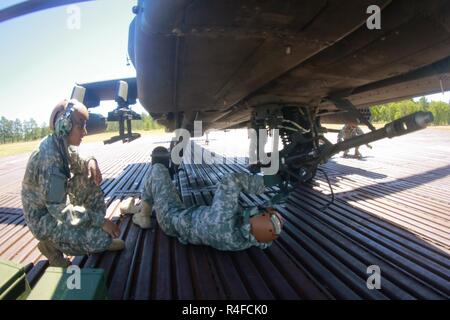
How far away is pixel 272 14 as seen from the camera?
156 centimetres

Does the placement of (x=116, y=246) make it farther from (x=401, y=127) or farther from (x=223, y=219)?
(x=401, y=127)

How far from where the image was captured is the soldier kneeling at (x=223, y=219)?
2680mm

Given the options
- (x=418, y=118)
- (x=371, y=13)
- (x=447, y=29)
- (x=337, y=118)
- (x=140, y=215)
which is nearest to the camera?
(x=371, y=13)

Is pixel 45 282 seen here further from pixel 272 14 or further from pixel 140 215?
pixel 272 14

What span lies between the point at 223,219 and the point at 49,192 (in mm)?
1607

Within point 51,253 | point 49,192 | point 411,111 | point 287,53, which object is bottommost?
point 51,253

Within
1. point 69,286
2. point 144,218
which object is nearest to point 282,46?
point 69,286

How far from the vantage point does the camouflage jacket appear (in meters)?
2.49

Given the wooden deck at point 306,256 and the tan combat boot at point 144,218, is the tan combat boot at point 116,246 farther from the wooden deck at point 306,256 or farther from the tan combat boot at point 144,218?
the tan combat boot at point 144,218

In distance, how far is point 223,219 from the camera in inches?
111

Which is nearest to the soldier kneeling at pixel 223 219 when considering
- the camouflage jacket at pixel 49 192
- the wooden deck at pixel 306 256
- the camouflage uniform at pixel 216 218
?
the camouflage uniform at pixel 216 218

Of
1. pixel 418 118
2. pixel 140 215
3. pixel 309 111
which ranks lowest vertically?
pixel 140 215
